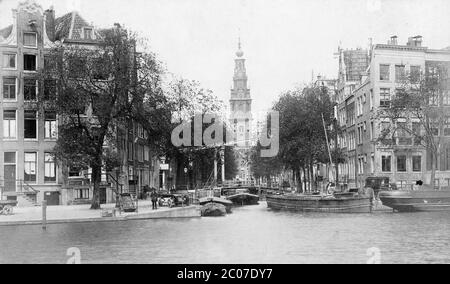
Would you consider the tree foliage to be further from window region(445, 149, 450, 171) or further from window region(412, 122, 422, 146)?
window region(445, 149, 450, 171)

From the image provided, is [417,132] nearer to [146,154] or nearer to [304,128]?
[304,128]

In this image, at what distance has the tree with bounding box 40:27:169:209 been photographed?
38.6 meters

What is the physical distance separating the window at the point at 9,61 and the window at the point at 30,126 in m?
3.80

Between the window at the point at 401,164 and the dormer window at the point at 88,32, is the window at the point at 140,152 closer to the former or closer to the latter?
the dormer window at the point at 88,32

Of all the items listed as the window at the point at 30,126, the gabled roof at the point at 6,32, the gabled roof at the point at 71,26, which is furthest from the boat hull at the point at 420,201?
the gabled roof at the point at 6,32

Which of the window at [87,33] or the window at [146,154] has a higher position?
the window at [87,33]

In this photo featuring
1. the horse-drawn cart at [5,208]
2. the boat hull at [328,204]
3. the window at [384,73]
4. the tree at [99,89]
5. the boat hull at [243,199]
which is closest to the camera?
the horse-drawn cart at [5,208]

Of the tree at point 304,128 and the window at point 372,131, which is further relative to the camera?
the tree at point 304,128

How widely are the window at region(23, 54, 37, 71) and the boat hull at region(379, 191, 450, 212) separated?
28.6 m

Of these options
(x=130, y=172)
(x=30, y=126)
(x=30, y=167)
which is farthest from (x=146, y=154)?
(x=30, y=126)

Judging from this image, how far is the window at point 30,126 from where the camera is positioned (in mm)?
48125

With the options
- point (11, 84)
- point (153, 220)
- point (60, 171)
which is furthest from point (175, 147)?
point (153, 220)

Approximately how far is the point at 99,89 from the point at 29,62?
1097cm

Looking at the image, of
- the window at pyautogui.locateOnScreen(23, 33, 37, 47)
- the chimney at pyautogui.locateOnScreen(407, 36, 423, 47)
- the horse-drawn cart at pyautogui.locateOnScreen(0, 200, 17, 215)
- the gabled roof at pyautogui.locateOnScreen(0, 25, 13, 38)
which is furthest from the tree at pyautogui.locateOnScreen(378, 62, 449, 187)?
the gabled roof at pyautogui.locateOnScreen(0, 25, 13, 38)
